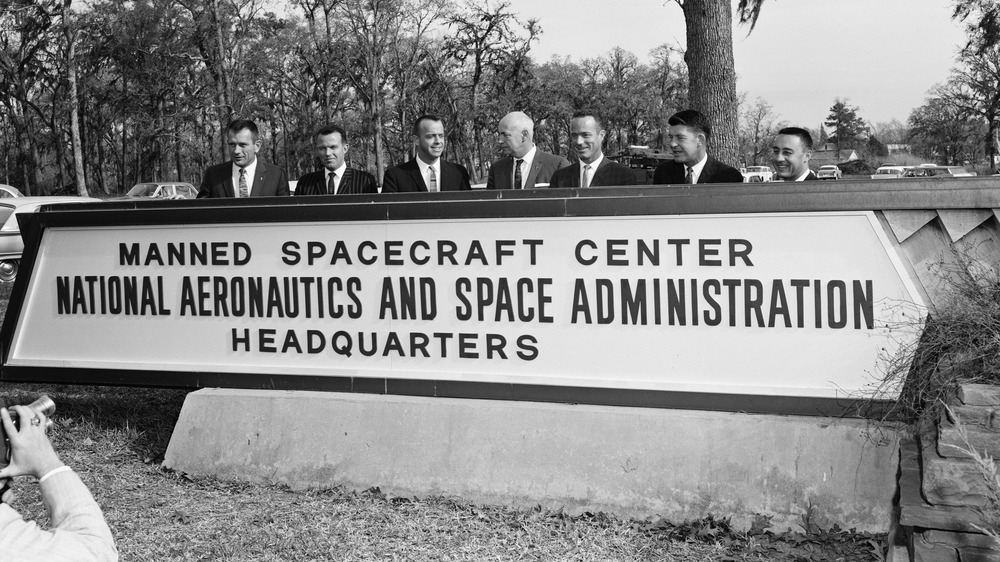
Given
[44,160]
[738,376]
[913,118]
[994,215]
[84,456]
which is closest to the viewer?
[994,215]

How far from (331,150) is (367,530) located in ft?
9.27

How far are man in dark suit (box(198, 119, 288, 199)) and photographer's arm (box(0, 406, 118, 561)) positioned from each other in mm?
3905

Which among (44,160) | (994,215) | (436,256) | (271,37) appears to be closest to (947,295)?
(994,215)

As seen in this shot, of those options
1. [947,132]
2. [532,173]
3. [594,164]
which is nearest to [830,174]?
[532,173]

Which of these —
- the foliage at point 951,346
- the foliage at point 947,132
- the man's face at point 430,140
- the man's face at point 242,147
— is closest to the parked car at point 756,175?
the foliage at point 947,132

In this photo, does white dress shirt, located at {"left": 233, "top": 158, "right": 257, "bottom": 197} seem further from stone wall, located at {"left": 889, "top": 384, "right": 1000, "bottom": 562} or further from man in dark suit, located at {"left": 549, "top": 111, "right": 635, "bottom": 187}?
stone wall, located at {"left": 889, "top": 384, "right": 1000, "bottom": 562}

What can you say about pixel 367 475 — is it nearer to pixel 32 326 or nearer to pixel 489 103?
pixel 32 326

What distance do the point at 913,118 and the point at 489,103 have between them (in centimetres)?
4551

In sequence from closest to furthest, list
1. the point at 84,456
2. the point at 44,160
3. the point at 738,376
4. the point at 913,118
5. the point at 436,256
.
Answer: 1. the point at 738,376
2. the point at 436,256
3. the point at 84,456
4. the point at 44,160
5. the point at 913,118

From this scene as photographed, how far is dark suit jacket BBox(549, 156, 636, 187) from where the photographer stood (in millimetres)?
5680

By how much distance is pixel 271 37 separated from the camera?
4834 centimetres

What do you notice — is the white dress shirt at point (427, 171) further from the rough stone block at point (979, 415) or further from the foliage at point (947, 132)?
the foliage at point (947, 132)

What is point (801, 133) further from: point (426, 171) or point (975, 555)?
point (975, 555)

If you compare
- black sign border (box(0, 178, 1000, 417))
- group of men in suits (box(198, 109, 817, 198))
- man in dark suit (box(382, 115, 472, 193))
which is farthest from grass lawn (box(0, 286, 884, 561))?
man in dark suit (box(382, 115, 472, 193))
